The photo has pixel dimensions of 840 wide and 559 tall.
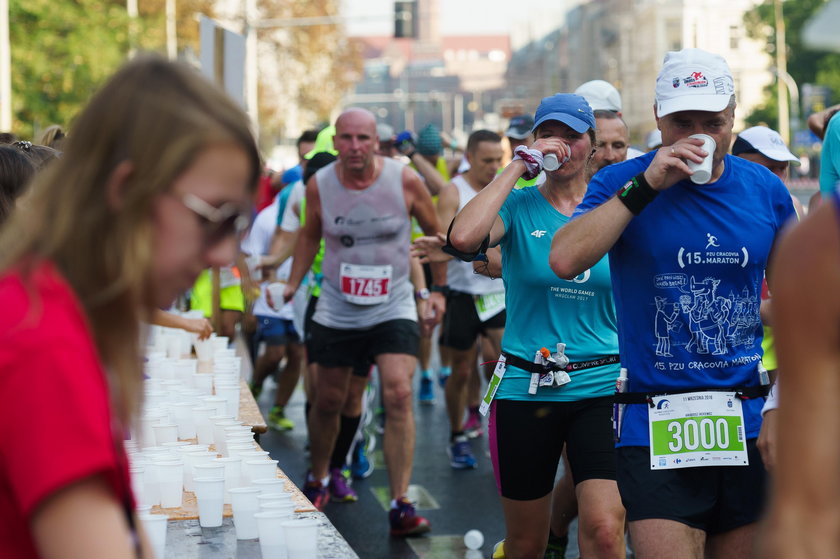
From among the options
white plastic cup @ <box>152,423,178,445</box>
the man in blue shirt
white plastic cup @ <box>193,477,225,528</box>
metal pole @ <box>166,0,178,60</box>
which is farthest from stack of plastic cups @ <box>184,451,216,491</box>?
metal pole @ <box>166,0,178,60</box>

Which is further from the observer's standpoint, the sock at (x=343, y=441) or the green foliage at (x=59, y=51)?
the green foliage at (x=59, y=51)

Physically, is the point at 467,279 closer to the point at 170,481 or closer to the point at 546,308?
the point at 546,308

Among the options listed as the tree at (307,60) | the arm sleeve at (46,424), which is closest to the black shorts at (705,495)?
the arm sleeve at (46,424)

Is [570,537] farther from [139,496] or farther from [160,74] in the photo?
[160,74]

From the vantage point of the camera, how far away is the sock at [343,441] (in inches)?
330

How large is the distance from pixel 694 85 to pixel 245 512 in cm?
183

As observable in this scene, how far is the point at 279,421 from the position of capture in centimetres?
1112

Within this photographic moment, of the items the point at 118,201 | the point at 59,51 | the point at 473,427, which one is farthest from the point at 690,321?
the point at 59,51

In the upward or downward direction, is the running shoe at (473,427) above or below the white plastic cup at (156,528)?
below

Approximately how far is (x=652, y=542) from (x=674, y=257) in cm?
85

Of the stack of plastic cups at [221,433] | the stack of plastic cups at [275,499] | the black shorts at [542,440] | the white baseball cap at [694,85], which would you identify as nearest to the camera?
the stack of plastic cups at [275,499]

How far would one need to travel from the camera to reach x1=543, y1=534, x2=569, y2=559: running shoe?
5953 mm

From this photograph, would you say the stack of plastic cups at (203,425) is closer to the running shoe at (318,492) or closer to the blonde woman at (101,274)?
the blonde woman at (101,274)

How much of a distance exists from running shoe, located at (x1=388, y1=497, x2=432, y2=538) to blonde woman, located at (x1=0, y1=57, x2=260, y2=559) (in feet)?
18.1
